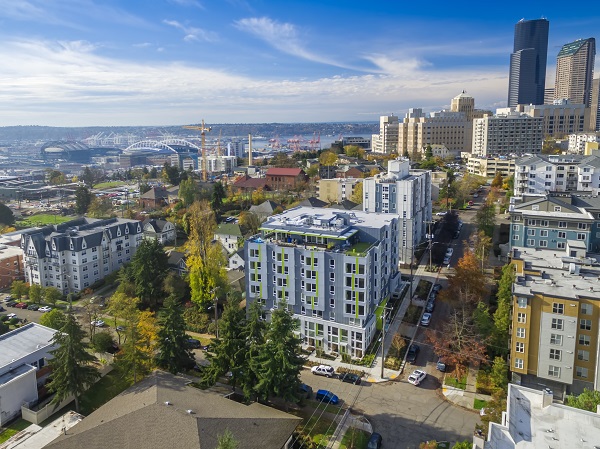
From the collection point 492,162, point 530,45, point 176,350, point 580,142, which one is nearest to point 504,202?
point 492,162

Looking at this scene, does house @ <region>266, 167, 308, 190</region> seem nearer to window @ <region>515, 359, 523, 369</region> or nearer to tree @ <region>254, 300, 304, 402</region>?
window @ <region>515, 359, 523, 369</region>

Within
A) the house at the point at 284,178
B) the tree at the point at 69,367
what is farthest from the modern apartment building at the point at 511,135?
the tree at the point at 69,367

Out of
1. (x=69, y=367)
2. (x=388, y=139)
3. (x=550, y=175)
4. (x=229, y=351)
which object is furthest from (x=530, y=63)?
(x=69, y=367)

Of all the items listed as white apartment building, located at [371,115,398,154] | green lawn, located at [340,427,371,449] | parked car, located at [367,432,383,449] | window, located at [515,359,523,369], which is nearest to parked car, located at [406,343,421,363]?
window, located at [515,359,523,369]

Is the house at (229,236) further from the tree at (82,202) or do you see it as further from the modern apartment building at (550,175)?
the modern apartment building at (550,175)

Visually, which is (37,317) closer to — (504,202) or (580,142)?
(504,202)

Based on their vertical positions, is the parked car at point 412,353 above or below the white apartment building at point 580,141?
below
